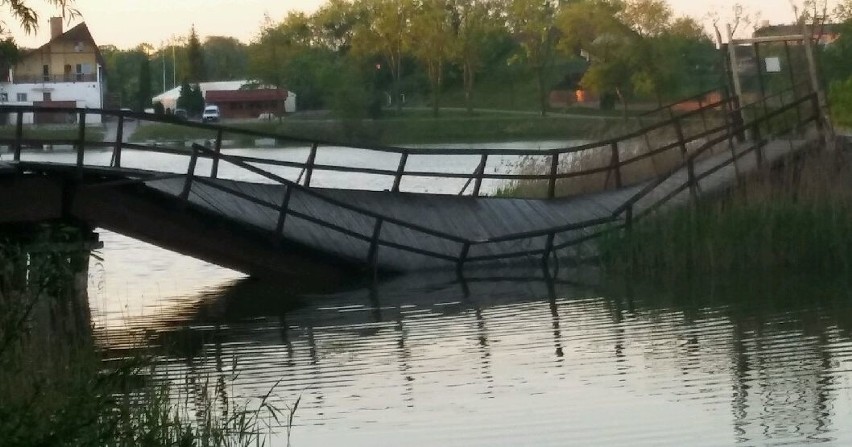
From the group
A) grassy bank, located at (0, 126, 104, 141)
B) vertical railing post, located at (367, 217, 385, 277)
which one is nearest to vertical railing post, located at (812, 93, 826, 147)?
vertical railing post, located at (367, 217, 385, 277)

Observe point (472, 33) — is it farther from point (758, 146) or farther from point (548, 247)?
point (548, 247)

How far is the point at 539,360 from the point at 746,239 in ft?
25.2

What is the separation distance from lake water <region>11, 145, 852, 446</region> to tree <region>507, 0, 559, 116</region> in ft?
238

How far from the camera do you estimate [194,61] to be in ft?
417

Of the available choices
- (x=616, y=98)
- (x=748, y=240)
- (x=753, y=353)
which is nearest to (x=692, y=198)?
(x=748, y=240)

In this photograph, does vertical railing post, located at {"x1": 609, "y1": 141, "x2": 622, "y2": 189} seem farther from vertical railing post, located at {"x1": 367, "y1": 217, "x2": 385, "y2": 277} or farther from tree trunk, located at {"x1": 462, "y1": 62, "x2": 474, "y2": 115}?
tree trunk, located at {"x1": 462, "y1": 62, "x2": 474, "y2": 115}

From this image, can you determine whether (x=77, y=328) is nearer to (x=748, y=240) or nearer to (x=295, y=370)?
(x=295, y=370)

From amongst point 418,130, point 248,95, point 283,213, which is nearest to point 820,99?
point 283,213

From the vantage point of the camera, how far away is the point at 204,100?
338 ft

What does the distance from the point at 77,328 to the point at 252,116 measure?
82.1 m

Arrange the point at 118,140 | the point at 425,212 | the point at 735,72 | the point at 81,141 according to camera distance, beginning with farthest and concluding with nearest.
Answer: the point at 735,72 < the point at 425,212 < the point at 118,140 < the point at 81,141

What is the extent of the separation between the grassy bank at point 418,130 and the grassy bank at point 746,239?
4383 cm

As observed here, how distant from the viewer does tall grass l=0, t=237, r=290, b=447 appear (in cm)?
874

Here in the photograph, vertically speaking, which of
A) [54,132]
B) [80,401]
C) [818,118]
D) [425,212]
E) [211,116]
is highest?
[211,116]
